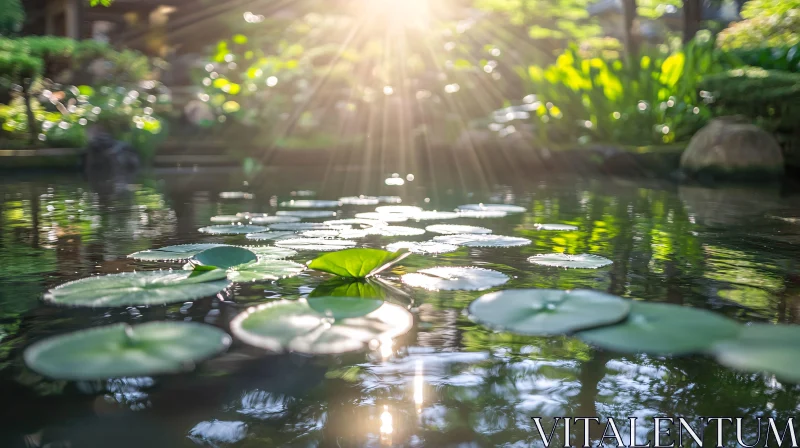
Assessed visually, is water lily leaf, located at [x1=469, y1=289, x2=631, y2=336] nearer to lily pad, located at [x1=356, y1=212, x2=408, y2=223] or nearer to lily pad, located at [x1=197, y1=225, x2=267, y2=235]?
lily pad, located at [x1=197, y1=225, x2=267, y2=235]

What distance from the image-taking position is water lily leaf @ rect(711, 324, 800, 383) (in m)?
1.09

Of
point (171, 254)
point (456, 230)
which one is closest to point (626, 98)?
point (456, 230)

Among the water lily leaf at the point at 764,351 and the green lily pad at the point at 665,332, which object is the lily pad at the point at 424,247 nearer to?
the green lily pad at the point at 665,332

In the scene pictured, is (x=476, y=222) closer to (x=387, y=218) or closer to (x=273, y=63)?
(x=387, y=218)

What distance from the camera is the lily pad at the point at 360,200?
14.7ft

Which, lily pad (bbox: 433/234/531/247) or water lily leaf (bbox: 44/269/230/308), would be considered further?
lily pad (bbox: 433/234/531/247)

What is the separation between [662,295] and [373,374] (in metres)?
1.01

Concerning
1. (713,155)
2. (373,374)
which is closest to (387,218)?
(373,374)

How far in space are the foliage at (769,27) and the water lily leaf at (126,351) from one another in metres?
8.83

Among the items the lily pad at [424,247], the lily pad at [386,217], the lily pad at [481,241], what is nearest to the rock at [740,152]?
the lily pad at [386,217]

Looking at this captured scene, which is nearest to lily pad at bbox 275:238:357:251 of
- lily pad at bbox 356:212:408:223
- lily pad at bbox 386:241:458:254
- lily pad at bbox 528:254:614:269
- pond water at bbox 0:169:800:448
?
pond water at bbox 0:169:800:448

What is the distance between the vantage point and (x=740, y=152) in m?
6.35

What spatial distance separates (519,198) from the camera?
504cm

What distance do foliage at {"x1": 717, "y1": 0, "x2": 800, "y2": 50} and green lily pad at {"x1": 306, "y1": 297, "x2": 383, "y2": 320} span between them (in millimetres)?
8469
